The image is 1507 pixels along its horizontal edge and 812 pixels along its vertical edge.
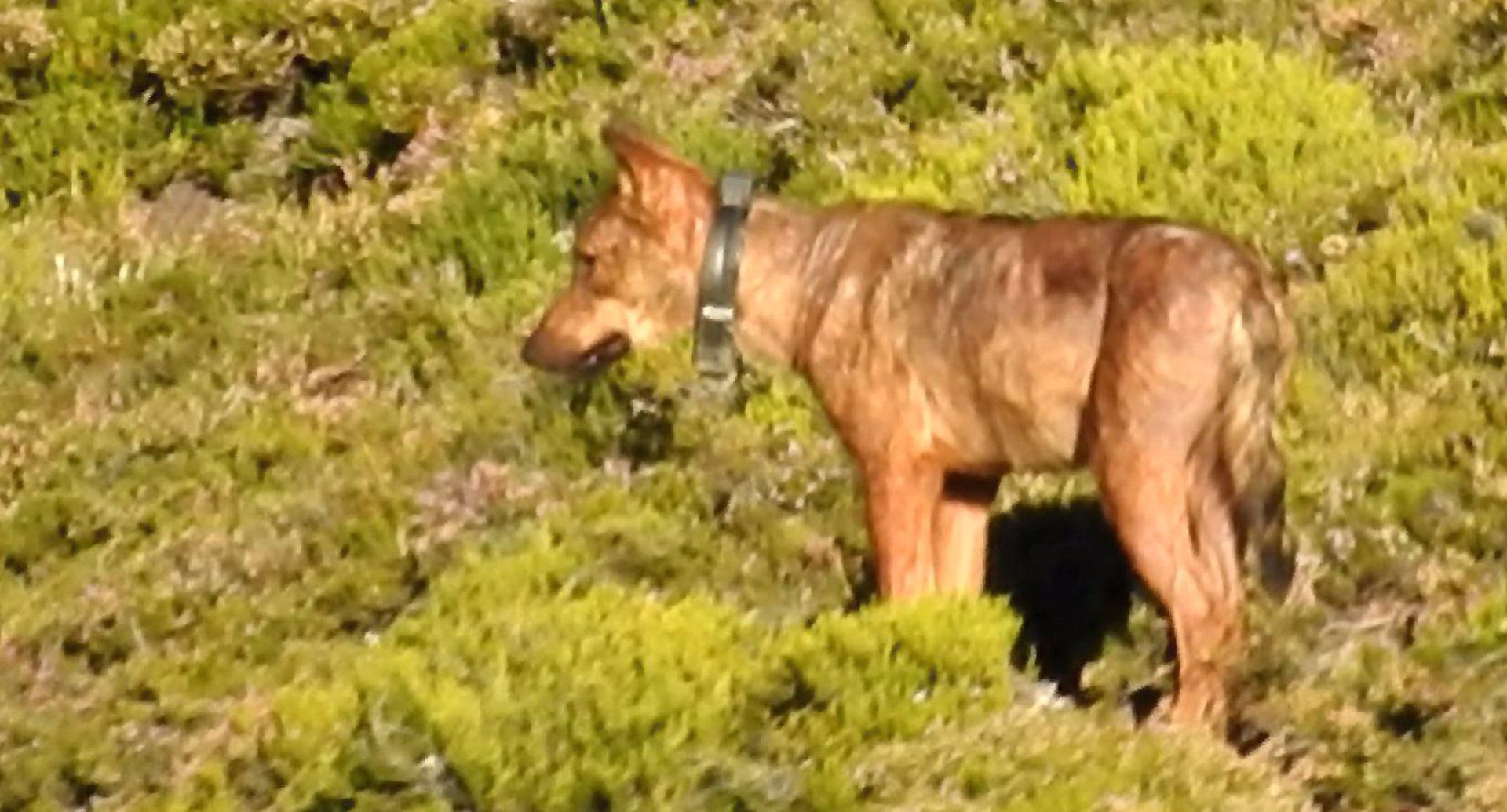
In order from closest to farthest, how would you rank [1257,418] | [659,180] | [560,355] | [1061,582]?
[1257,418] → [659,180] → [1061,582] → [560,355]

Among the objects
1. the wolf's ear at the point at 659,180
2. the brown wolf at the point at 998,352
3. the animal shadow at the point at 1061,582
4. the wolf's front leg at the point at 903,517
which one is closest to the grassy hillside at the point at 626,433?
the animal shadow at the point at 1061,582

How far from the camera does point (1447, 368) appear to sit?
9.56 meters

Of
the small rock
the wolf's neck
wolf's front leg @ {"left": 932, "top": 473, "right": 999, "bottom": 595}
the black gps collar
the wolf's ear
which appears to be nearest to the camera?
wolf's front leg @ {"left": 932, "top": 473, "right": 999, "bottom": 595}

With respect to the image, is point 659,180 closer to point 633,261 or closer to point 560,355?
point 633,261

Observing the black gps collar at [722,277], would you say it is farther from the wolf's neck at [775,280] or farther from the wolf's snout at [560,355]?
the wolf's snout at [560,355]

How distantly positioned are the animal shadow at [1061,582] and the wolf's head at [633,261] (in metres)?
1.23

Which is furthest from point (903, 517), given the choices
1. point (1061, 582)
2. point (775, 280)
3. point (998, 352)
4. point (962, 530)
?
point (1061, 582)

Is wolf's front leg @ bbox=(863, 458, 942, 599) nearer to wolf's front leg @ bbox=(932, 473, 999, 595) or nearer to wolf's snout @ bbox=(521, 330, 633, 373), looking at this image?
wolf's front leg @ bbox=(932, 473, 999, 595)

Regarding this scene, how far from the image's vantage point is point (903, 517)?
7746mm

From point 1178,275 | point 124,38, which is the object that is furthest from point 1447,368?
point 124,38

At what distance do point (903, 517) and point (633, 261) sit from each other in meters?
1.28

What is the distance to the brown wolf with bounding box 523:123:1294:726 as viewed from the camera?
23.8ft

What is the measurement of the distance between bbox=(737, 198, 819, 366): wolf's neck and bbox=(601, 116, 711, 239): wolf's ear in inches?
7.9

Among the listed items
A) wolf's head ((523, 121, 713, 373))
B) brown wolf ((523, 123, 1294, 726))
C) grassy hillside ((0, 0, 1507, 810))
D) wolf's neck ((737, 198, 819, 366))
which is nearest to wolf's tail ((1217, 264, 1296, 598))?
brown wolf ((523, 123, 1294, 726))
